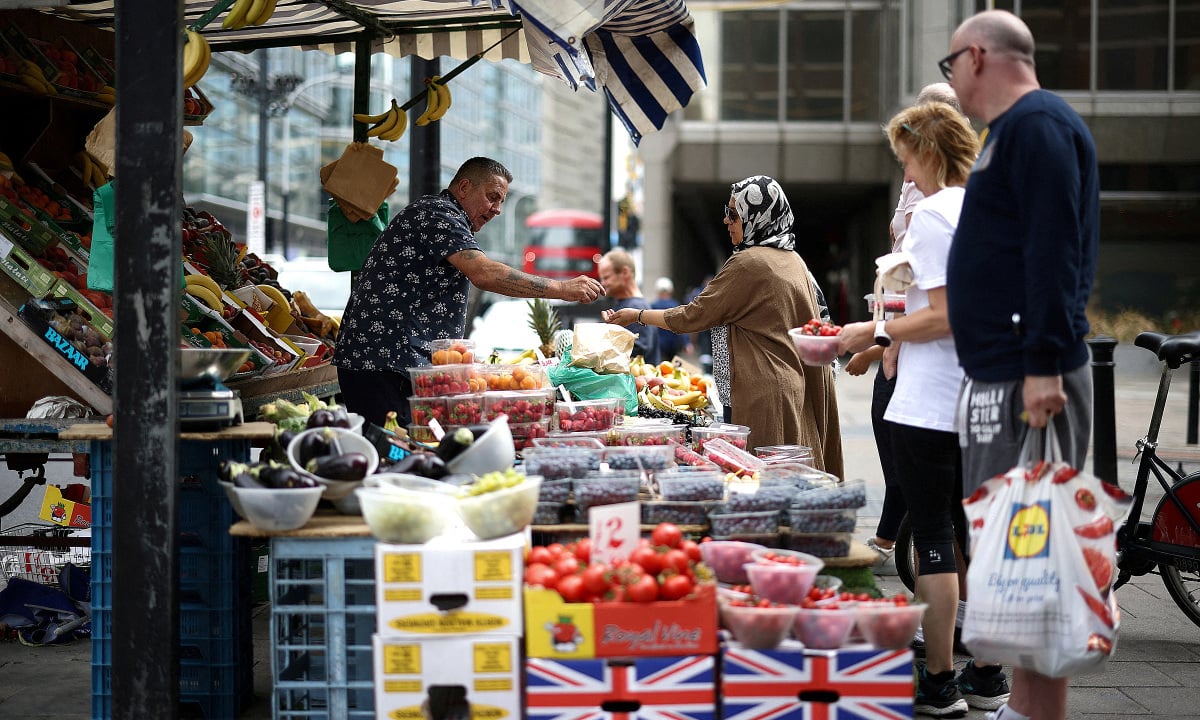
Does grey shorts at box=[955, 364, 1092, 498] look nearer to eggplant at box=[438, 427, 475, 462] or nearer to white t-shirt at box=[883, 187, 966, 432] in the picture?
white t-shirt at box=[883, 187, 966, 432]

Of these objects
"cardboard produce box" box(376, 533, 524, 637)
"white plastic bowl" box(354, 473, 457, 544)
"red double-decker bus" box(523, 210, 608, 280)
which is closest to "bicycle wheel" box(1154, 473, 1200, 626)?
"cardboard produce box" box(376, 533, 524, 637)

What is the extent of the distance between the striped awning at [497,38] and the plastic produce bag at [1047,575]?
3.35 meters

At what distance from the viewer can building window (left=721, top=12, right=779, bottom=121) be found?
96.5 ft

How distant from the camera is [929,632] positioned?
4.37m

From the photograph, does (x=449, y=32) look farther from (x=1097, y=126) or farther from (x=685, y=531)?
(x=1097, y=126)

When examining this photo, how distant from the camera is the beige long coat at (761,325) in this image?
19.0 feet

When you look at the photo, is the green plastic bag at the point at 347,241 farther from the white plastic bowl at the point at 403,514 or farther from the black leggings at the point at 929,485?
the black leggings at the point at 929,485

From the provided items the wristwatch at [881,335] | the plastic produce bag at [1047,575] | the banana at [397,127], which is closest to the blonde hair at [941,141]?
the wristwatch at [881,335]

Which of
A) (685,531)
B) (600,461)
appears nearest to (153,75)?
(600,461)

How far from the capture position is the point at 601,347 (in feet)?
19.9

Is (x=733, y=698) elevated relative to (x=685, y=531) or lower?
lower

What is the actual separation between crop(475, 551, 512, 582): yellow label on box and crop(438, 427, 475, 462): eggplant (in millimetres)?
783

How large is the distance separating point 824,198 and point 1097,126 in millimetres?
9221

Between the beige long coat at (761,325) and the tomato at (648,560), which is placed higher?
the beige long coat at (761,325)
